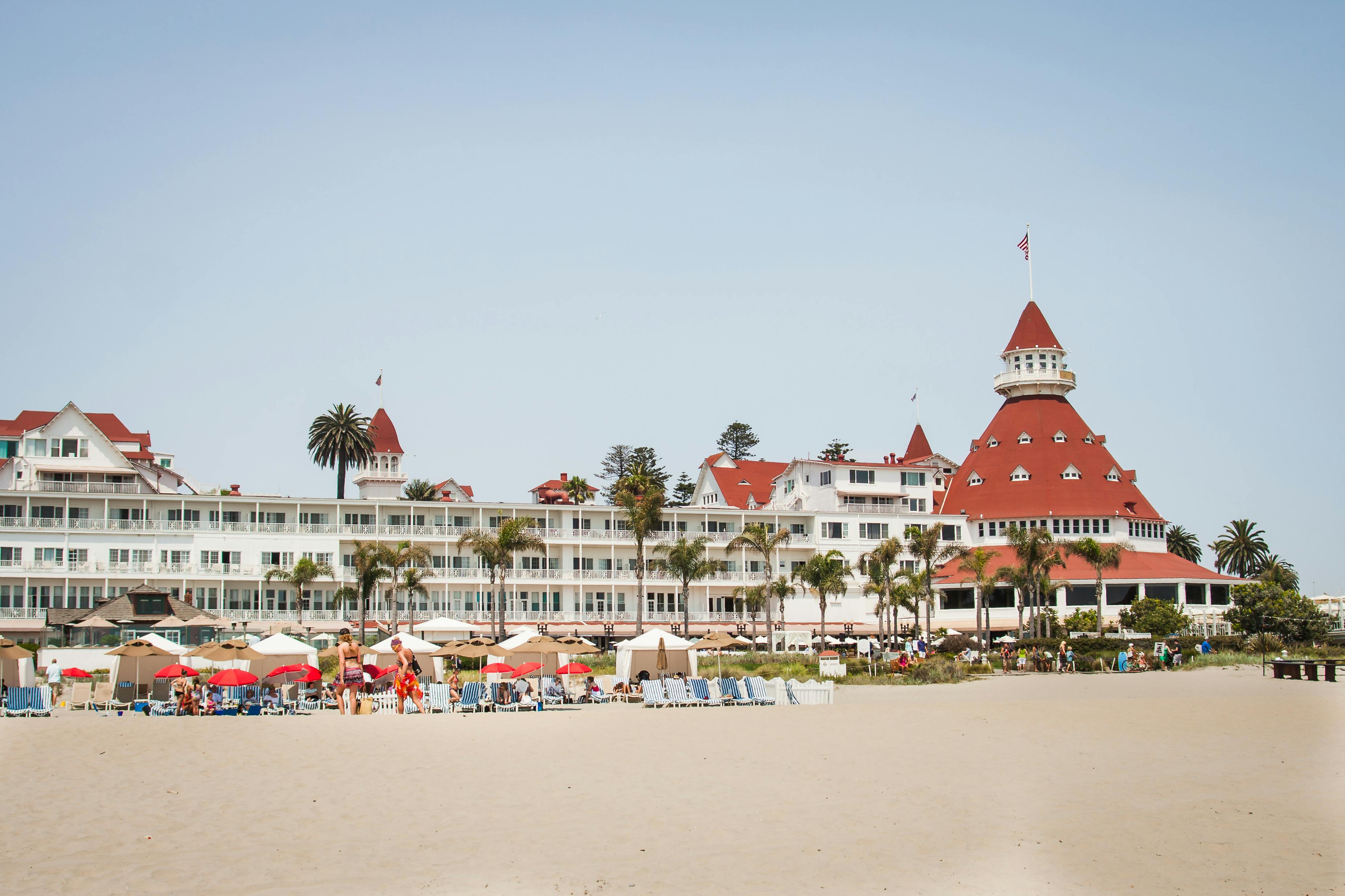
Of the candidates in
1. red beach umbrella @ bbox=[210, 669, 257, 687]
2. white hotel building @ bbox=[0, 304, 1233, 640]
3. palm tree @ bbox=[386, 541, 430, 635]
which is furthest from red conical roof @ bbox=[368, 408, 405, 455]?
red beach umbrella @ bbox=[210, 669, 257, 687]

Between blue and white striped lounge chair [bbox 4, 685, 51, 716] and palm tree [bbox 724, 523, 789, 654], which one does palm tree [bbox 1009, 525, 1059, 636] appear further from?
blue and white striped lounge chair [bbox 4, 685, 51, 716]

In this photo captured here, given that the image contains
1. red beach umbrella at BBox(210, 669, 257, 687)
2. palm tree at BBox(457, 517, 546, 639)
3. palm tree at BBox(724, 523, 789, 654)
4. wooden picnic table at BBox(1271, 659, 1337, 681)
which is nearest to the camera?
red beach umbrella at BBox(210, 669, 257, 687)

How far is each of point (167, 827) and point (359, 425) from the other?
7190 centimetres

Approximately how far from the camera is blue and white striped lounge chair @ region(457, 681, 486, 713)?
28141 millimetres

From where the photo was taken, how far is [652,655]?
36719 mm

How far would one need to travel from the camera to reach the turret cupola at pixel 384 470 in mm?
96062

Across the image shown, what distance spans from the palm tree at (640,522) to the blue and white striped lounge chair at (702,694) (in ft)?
95.0

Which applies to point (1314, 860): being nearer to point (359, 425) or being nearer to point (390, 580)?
point (390, 580)

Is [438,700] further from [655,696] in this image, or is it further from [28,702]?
[28,702]

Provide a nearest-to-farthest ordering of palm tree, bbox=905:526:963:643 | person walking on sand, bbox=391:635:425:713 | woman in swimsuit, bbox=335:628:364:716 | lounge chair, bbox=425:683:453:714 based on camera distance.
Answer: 1. woman in swimsuit, bbox=335:628:364:716
2. person walking on sand, bbox=391:635:425:713
3. lounge chair, bbox=425:683:453:714
4. palm tree, bbox=905:526:963:643

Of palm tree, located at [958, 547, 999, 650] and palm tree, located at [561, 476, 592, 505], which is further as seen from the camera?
palm tree, located at [561, 476, 592, 505]

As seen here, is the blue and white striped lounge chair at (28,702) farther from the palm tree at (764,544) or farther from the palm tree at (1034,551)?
the palm tree at (1034,551)

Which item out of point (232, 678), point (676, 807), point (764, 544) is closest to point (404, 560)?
point (764, 544)

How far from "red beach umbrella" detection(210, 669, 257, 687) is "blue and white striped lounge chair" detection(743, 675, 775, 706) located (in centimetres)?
1180
